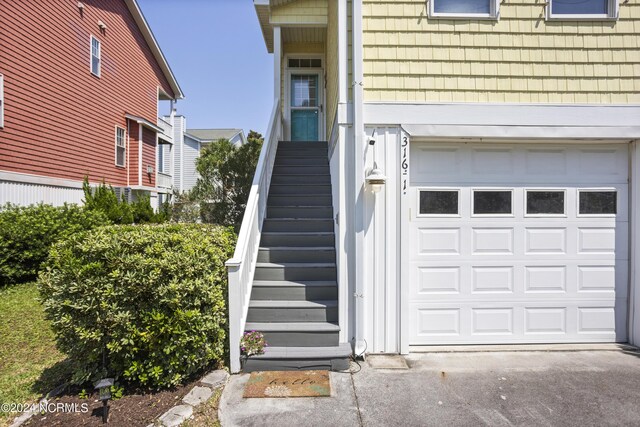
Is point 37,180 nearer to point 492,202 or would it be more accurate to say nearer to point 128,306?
point 128,306

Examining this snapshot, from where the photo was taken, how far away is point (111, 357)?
307 centimetres

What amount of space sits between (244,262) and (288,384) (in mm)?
1291

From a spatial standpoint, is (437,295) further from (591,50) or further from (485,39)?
(591,50)

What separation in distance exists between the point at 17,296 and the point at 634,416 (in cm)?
799

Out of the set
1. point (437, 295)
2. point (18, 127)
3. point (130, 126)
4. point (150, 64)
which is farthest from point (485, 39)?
point (150, 64)

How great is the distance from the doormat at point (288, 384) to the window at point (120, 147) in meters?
11.0

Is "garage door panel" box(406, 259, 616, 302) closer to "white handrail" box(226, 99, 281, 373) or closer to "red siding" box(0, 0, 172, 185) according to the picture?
"white handrail" box(226, 99, 281, 373)

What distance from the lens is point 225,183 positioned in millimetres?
7926

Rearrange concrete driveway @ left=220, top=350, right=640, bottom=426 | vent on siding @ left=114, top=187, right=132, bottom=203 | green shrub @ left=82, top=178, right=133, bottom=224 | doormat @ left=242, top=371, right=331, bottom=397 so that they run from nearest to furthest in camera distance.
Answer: concrete driveway @ left=220, top=350, right=640, bottom=426 → doormat @ left=242, top=371, right=331, bottom=397 → green shrub @ left=82, top=178, right=133, bottom=224 → vent on siding @ left=114, top=187, right=132, bottom=203

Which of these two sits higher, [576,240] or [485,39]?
[485,39]

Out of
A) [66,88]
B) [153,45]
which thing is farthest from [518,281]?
[153,45]

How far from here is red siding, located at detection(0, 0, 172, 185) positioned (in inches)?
314

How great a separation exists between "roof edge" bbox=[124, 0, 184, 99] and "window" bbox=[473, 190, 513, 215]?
1402 centimetres

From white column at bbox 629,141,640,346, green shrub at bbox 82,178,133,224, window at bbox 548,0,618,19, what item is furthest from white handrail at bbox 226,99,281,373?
green shrub at bbox 82,178,133,224
